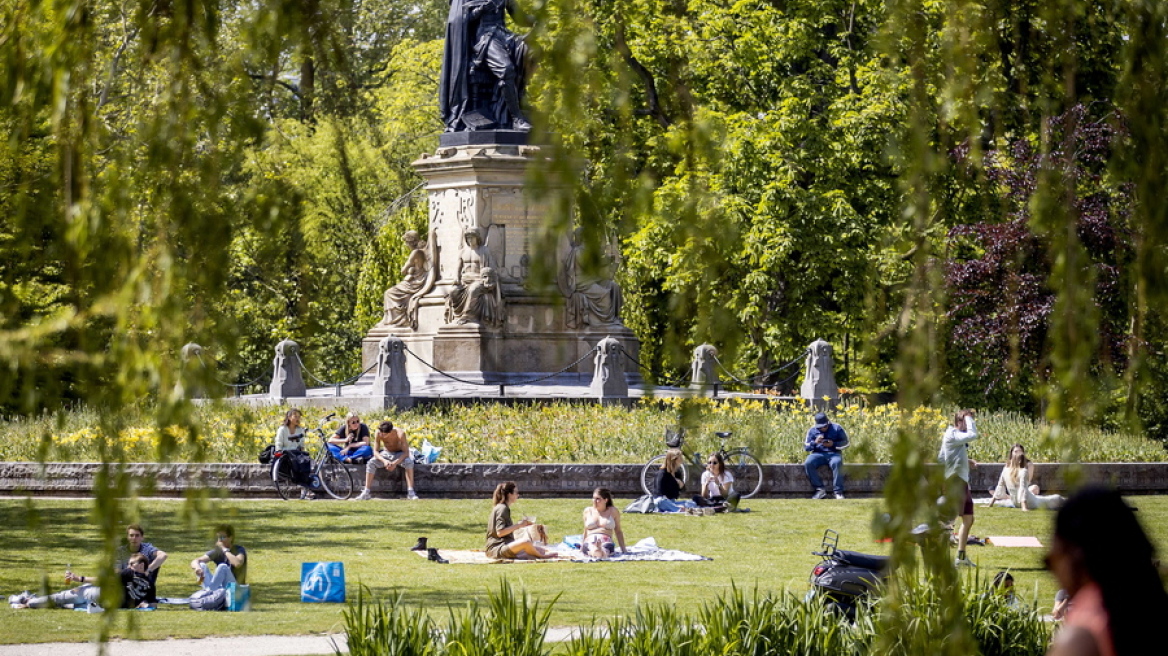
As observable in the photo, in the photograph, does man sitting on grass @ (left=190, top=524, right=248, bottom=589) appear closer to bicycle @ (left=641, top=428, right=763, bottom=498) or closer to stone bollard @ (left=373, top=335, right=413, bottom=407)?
bicycle @ (left=641, top=428, right=763, bottom=498)

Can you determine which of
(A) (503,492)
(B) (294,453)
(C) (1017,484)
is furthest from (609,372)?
(A) (503,492)

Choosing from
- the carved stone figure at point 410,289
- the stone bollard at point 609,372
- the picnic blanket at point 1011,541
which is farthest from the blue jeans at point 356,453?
the picnic blanket at point 1011,541

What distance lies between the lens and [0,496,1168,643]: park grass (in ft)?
42.3

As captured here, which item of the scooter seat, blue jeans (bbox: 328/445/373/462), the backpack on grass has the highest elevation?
blue jeans (bbox: 328/445/373/462)

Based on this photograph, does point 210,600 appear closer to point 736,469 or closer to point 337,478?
point 337,478

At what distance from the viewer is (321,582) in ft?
45.0

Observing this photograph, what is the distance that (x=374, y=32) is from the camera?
5062 centimetres

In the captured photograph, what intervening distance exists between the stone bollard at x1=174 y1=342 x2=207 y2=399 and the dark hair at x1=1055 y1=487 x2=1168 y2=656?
2.06 metres

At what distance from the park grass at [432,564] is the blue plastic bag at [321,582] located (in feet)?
0.45

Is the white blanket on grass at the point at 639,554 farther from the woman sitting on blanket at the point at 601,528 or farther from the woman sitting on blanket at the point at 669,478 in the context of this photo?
the woman sitting on blanket at the point at 669,478

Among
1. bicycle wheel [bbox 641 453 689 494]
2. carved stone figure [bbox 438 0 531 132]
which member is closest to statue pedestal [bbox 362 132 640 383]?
carved stone figure [bbox 438 0 531 132]

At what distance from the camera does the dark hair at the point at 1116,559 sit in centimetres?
398

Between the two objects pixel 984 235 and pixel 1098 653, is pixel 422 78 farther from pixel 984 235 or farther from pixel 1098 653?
pixel 1098 653

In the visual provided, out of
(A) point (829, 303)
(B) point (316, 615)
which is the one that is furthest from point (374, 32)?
(B) point (316, 615)
